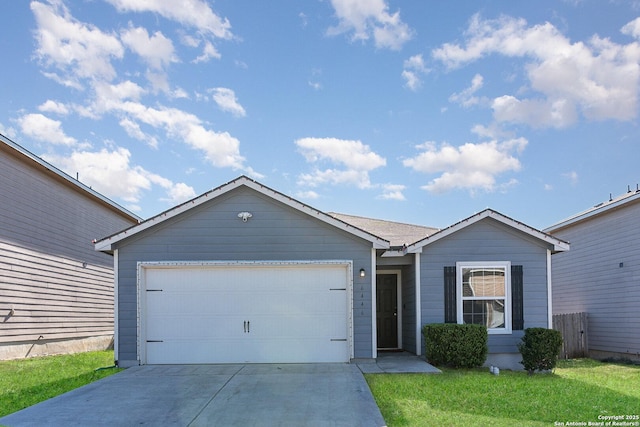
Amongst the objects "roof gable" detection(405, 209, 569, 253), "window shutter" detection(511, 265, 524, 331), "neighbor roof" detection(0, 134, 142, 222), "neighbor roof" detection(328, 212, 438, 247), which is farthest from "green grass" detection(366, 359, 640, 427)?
"neighbor roof" detection(0, 134, 142, 222)

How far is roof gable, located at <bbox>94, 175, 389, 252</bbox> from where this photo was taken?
34.8ft

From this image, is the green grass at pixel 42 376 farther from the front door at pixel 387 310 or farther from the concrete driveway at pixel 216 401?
the front door at pixel 387 310

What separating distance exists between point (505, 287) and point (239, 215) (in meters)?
6.10

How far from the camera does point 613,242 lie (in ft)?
45.4

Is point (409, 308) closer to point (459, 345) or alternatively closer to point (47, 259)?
point (459, 345)

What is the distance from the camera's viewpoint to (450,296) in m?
11.3

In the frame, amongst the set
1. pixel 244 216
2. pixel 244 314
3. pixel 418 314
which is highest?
pixel 244 216

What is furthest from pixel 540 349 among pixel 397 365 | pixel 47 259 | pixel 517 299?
pixel 47 259

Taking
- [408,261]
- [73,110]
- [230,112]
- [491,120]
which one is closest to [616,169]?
[491,120]

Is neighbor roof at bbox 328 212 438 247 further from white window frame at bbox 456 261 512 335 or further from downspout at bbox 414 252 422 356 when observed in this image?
white window frame at bbox 456 261 512 335

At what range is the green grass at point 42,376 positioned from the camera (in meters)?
7.82

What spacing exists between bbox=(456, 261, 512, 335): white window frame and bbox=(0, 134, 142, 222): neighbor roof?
421 inches

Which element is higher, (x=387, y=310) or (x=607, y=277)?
(x=607, y=277)

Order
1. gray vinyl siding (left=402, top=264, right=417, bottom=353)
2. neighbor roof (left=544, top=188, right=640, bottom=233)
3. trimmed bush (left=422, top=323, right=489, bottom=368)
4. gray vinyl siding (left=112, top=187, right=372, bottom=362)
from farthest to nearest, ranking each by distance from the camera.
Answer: neighbor roof (left=544, top=188, right=640, bottom=233) < gray vinyl siding (left=402, top=264, right=417, bottom=353) < gray vinyl siding (left=112, top=187, right=372, bottom=362) < trimmed bush (left=422, top=323, right=489, bottom=368)
